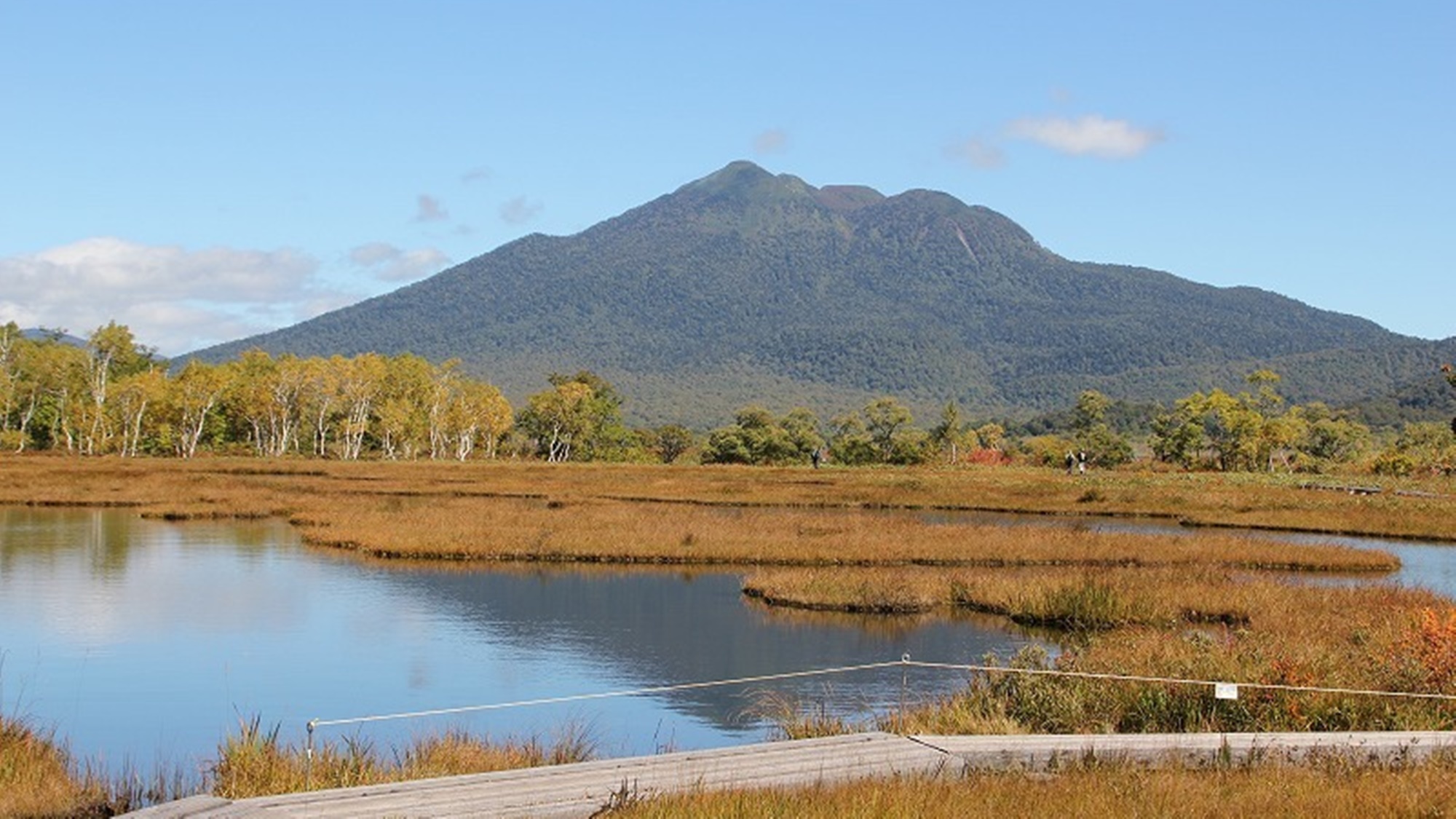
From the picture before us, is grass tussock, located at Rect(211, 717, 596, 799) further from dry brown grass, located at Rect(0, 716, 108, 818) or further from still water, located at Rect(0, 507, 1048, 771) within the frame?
still water, located at Rect(0, 507, 1048, 771)

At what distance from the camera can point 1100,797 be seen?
1181 cm

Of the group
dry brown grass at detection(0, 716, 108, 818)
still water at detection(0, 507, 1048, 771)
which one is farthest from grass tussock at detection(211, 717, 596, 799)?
still water at detection(0, 507, 1048, 771)

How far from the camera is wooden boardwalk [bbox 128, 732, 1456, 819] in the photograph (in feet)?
36.4

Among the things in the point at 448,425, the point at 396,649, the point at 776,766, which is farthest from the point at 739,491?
the point at 448,425

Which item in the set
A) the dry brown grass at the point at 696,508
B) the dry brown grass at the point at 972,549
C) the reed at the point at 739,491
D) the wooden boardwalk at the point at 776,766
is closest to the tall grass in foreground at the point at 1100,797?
the dry brown grass at the point at 972,549

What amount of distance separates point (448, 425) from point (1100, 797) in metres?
123

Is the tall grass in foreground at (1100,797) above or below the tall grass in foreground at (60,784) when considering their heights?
above

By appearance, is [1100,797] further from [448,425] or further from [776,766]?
[448,425]

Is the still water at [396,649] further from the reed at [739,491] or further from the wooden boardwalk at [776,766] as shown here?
the reed at [739,491]

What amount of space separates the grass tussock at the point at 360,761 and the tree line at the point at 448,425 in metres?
91.5

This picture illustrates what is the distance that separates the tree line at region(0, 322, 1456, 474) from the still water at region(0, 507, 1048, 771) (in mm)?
73651

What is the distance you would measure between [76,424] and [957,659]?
104 meters

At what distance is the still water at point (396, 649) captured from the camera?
20625 millimetres

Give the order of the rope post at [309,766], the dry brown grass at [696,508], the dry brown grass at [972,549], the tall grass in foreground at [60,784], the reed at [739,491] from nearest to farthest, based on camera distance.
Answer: the rope post at [309,766]
the tall grass in foreground at [60,784]
the dry brown grass at [972,549]
the dry brown grass at [696,508]
the reed at [739,491]
